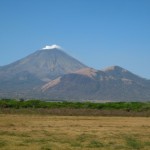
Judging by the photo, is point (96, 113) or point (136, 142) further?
point (96, 113)

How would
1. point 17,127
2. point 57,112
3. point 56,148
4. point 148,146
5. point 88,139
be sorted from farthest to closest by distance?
point 57,112 < point 17,127 < point 88,139 < point 148,146 < point 56,148

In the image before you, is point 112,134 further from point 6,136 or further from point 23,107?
point 23,107

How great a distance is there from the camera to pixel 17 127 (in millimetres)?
35781

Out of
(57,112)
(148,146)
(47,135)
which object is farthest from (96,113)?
(148,146)

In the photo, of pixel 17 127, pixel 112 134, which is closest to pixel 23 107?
pixel 17 127

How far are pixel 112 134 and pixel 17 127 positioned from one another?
27.4 ft

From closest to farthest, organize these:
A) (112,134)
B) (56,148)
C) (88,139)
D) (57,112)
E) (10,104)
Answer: (56,148)
(88,139)
(112,134)
(57,112)
(10,104)

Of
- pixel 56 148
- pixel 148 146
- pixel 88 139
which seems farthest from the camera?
pixel 88 139

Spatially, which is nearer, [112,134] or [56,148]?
[56,148]

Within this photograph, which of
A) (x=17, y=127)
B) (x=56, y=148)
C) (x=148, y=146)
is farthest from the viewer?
(x=17, y=127)

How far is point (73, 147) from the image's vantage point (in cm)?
2458

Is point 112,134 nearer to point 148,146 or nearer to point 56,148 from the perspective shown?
point 148,146

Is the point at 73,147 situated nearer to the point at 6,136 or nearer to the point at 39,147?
the point at 39,147

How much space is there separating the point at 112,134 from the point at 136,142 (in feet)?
15.7
